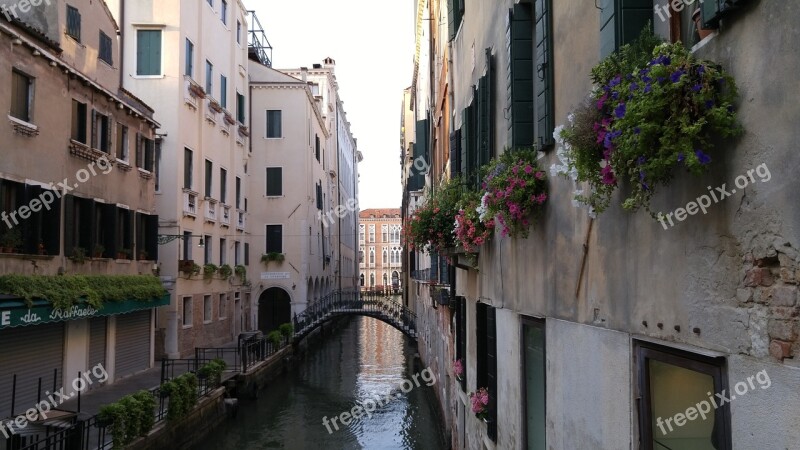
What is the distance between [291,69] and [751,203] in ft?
159

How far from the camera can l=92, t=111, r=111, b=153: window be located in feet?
55.3

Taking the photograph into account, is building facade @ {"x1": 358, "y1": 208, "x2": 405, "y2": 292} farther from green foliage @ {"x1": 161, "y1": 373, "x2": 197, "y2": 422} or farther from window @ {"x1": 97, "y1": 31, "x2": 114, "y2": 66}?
green foliage @ {"x1": 161, "y1": 373, "x2": 197, "y2": 422}

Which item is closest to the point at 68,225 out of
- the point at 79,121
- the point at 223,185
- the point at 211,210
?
the point at 79,121

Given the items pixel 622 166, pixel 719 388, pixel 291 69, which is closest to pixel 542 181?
pixel 622 166

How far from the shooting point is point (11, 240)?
1305 cm

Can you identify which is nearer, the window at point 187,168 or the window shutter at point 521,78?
the window shutter at point 521,78

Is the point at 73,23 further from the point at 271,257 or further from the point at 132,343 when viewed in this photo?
the point at 271,257

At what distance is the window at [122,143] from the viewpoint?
18.6 metres

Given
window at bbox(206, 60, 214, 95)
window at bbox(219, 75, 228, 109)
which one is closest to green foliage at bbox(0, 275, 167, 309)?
window at bbox(206, 60, 214, 95)

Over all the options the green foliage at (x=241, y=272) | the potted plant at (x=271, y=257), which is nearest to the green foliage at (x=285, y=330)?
the green foliage at (x=241, y=272)

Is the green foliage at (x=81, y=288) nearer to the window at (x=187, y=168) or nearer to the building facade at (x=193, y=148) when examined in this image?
the building facade at (x=193, y=148)

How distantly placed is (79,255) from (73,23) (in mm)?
5978

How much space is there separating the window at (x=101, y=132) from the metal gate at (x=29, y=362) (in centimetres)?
476

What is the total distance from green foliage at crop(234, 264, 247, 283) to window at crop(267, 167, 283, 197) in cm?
547
